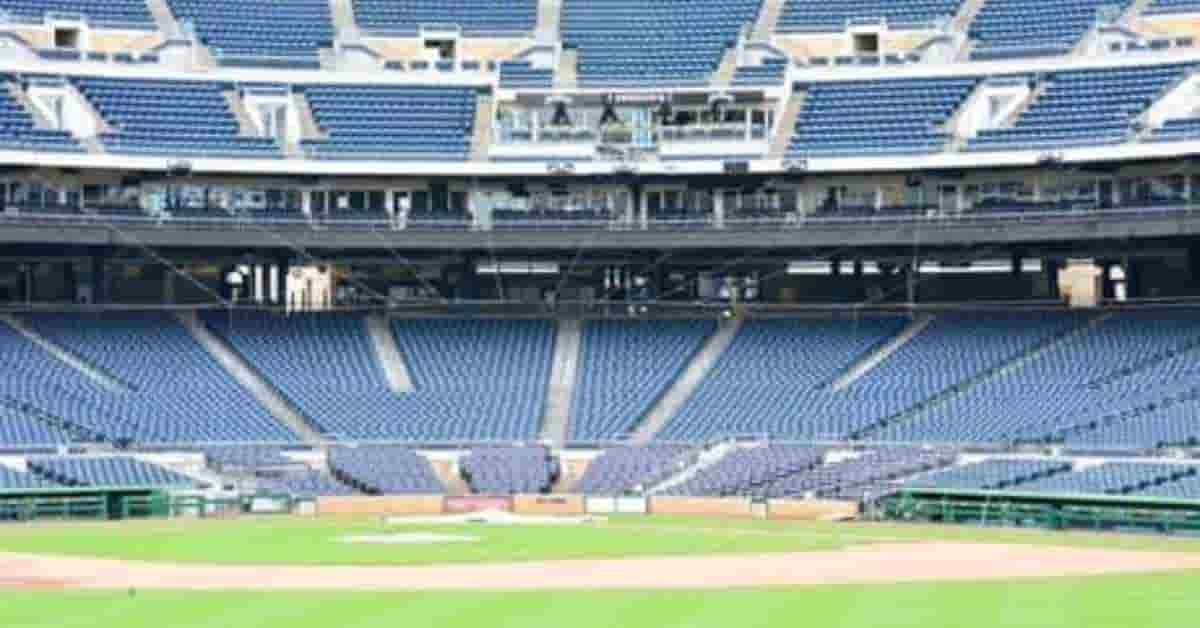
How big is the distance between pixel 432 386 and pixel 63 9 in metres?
22.1

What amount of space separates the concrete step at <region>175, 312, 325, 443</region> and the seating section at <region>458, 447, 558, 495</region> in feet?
19.7

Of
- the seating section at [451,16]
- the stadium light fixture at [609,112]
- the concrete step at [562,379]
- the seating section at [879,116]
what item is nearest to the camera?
the concrete step at [562,379]

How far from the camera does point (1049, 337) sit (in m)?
85.8

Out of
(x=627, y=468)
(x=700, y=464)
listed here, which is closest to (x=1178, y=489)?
(x=700, y=464)

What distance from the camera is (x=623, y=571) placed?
5097 cm

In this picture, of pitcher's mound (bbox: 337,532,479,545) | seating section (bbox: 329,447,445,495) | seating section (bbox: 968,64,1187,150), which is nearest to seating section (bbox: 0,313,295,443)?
seating section (bbox: 329,447,445,495)

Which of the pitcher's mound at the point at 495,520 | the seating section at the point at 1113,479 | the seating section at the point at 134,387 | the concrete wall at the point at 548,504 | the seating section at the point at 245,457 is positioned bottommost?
the pitcher's mound at the point at 495,520

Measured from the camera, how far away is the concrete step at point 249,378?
8194 centimetres

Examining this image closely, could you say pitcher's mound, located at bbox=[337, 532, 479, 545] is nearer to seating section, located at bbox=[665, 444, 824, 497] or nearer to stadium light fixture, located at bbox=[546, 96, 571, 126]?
seating section, located at bbox=[665, 444, 824, 497]

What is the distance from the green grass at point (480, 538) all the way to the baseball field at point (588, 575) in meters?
0.09

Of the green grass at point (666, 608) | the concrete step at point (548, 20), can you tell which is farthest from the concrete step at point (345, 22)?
the green grass at point (666, 608)

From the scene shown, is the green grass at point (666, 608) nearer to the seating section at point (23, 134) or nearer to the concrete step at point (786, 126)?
the seating section at point (23, 134)

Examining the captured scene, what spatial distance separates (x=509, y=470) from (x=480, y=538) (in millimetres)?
15705

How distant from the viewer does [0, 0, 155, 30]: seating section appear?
9231cm
